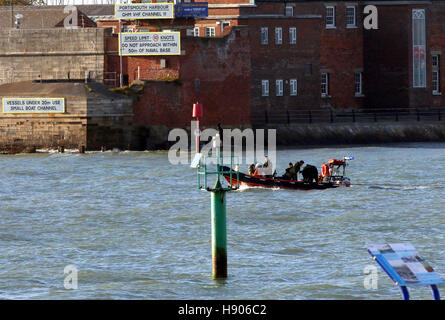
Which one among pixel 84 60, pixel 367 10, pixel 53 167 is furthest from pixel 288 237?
pixel 367 10

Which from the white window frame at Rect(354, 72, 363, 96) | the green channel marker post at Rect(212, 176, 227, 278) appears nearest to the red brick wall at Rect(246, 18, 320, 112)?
the white window frame at Rect(354, 72, 363, 96)

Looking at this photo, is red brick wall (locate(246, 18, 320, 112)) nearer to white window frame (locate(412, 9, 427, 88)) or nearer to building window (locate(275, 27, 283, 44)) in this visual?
building window (locate(275, 27, 283, 44))

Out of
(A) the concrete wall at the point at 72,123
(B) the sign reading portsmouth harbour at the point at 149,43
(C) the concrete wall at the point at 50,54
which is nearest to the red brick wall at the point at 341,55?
(B) the sign reading portsmouth harbour at the point at 149,43

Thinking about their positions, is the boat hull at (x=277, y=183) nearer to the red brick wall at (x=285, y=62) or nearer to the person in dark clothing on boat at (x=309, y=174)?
the person in dark clothing on boat at (x=309, y=174)

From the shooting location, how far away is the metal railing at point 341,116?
226 feet

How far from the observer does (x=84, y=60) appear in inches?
2822

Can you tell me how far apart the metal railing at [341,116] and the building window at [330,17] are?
7.05 metres

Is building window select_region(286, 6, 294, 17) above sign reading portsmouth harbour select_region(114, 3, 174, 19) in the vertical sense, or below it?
above

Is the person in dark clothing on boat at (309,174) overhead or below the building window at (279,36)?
below

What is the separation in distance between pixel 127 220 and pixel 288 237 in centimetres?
654

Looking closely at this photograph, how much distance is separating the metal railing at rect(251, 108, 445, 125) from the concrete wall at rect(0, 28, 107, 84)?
1267cm

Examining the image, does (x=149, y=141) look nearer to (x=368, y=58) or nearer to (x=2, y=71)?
(x=2, y=71)

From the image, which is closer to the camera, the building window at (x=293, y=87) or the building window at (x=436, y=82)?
the building window at (x=293, y=87)

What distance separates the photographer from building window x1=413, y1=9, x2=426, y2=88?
7550cm
